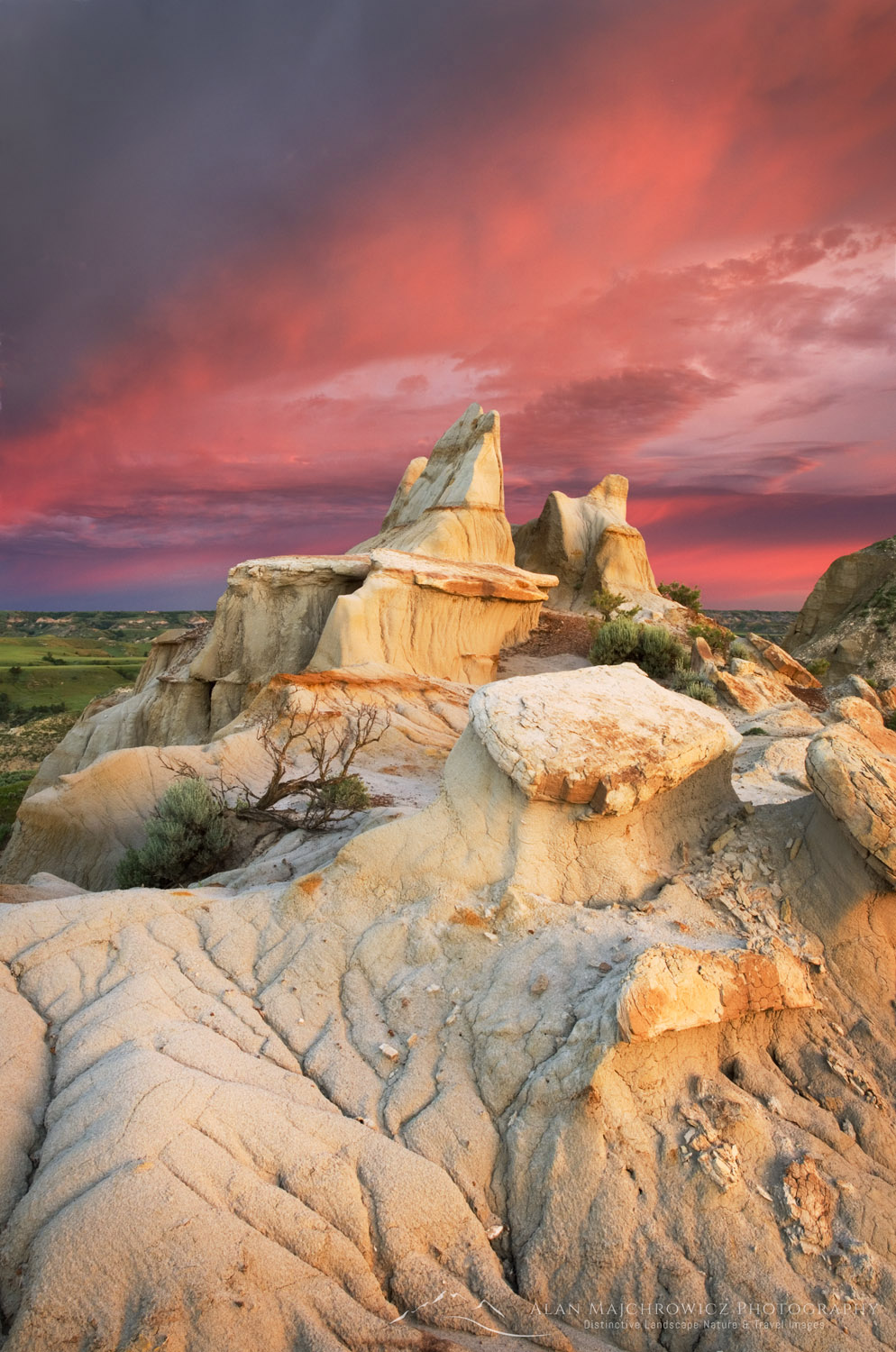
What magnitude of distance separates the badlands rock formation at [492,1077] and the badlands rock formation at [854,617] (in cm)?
2822

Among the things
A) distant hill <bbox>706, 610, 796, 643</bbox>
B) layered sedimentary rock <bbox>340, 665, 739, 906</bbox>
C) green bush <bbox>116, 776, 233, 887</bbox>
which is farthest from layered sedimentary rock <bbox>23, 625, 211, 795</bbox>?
distant hill <bbox>706, 610, 796, 643</bbox>

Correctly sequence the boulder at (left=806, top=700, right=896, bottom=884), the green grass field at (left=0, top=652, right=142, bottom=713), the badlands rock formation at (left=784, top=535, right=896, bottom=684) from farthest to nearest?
1. the green grass field at (left=0, top=652, right=142, bottom=713)
2. the badlands rock formation at (left=784, top=535, right=896, bottom=684)
3. the boulder at (left=806, top=700, right=896, bottom=884)

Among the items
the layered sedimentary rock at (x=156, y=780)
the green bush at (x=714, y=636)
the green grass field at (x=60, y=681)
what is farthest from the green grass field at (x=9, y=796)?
the green grass field at (x=60, y=681)

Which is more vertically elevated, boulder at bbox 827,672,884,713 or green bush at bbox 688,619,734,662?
green bush at bbox 688,619,734,662

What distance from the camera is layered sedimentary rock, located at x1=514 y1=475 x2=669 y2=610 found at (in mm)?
29641

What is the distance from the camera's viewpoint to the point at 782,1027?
5148mm

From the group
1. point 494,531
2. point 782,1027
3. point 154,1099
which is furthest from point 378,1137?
point 494,531

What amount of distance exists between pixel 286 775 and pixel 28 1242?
10296 mm

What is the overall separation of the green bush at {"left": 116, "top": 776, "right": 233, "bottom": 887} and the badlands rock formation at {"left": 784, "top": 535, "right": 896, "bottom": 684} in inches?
1140

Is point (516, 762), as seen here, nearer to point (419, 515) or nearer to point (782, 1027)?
point (782, 1027)

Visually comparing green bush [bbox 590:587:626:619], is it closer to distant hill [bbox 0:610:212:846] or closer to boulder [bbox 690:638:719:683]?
boulder [bbox 690:638:719:683]

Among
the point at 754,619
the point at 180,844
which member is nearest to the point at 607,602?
the point at 180,844

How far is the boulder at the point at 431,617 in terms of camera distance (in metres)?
19.3

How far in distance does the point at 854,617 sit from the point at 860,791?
104 feet
